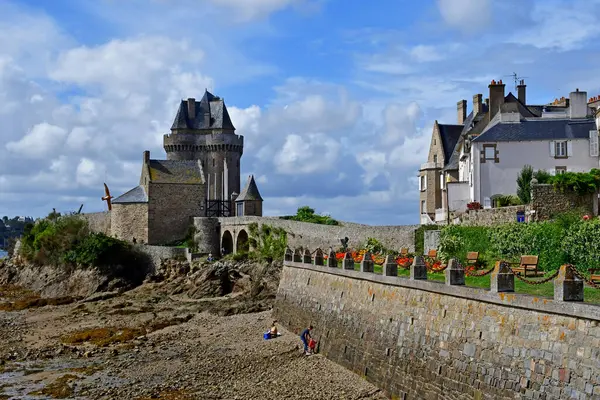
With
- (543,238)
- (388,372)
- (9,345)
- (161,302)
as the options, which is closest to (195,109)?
(161,302)

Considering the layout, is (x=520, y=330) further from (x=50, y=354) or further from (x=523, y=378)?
(x=50, y=354)

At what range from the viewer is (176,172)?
5797 centimetres

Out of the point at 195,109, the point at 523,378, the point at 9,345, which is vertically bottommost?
the point at 9,345

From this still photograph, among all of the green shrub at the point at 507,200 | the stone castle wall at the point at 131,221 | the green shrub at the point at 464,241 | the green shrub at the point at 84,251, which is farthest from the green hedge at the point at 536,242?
the stone castle wall at the point at 131,221

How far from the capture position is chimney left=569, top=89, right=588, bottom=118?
130ft

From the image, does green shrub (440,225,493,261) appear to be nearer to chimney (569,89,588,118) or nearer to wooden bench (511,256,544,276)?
wooden bench (511,256,544,276)

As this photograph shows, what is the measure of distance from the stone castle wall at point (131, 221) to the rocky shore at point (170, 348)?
8817 millimetres

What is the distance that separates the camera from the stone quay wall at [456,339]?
41.8 feet

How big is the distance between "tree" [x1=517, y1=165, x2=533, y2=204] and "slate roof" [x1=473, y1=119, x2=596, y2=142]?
74.6 inches

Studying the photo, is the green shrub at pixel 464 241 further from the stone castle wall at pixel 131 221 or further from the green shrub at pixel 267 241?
the stone castle wall at pixel 131 221

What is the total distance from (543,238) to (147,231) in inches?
1411

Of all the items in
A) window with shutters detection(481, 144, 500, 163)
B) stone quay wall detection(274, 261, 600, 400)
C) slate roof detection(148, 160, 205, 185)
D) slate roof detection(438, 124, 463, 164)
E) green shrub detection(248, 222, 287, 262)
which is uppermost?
slate roof detection(438, 124, 463, 164)

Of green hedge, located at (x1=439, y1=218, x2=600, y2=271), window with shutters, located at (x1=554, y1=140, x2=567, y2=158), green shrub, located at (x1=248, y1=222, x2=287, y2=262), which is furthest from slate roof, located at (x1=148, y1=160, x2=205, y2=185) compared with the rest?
green hedge, located at (x1=439, y1=218, x2=600, y2=271)

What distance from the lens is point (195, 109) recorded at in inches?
2766
